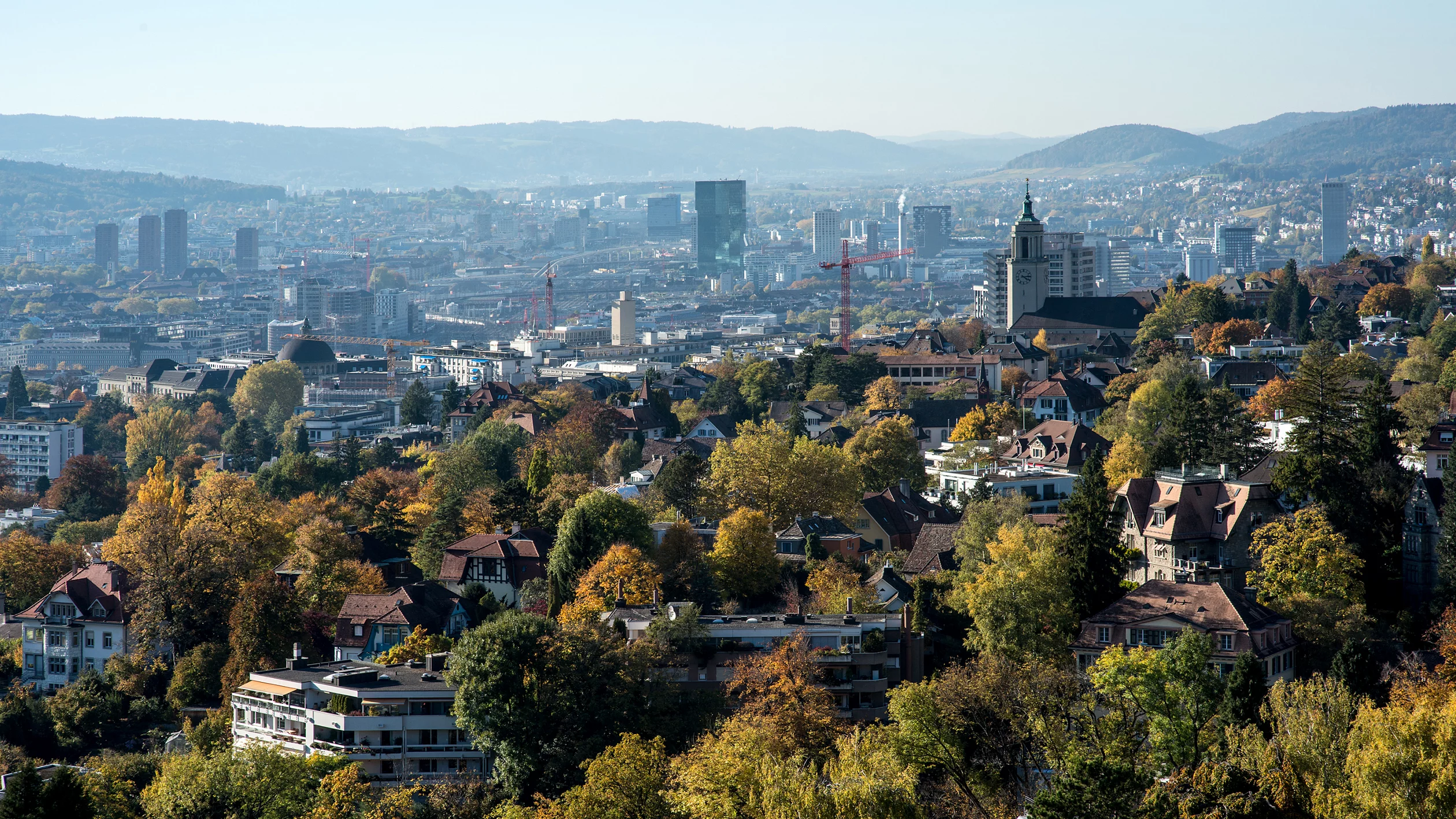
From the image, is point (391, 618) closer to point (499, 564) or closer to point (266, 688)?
point (499, 564)

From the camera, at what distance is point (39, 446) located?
355 ft

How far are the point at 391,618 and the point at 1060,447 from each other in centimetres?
2227

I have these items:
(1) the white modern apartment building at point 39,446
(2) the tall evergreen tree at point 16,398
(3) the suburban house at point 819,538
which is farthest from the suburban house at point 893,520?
(2) the tall evergreen tree at point 16,398

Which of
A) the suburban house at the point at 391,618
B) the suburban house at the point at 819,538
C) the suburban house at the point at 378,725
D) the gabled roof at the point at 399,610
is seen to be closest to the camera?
the suburban house at the point at 378,725

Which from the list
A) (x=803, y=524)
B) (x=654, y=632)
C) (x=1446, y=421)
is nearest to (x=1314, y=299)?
(x=1446, y=421)

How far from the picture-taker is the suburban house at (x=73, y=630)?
50156 millimetres

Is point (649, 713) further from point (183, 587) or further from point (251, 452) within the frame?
point (251, 452)

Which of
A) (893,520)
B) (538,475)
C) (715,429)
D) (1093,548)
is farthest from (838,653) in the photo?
(715,429)

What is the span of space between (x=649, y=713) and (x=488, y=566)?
1277cm

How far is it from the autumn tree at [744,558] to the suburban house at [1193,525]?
8.46 meters

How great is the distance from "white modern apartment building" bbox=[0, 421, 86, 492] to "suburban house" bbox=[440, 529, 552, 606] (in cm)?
6407

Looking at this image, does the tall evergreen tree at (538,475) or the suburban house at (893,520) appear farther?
the tall evergreen tree at (538,475)

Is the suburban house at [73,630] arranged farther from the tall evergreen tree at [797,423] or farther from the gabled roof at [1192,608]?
the gabled roof at [1192,608]

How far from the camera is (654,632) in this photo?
39.5 m
